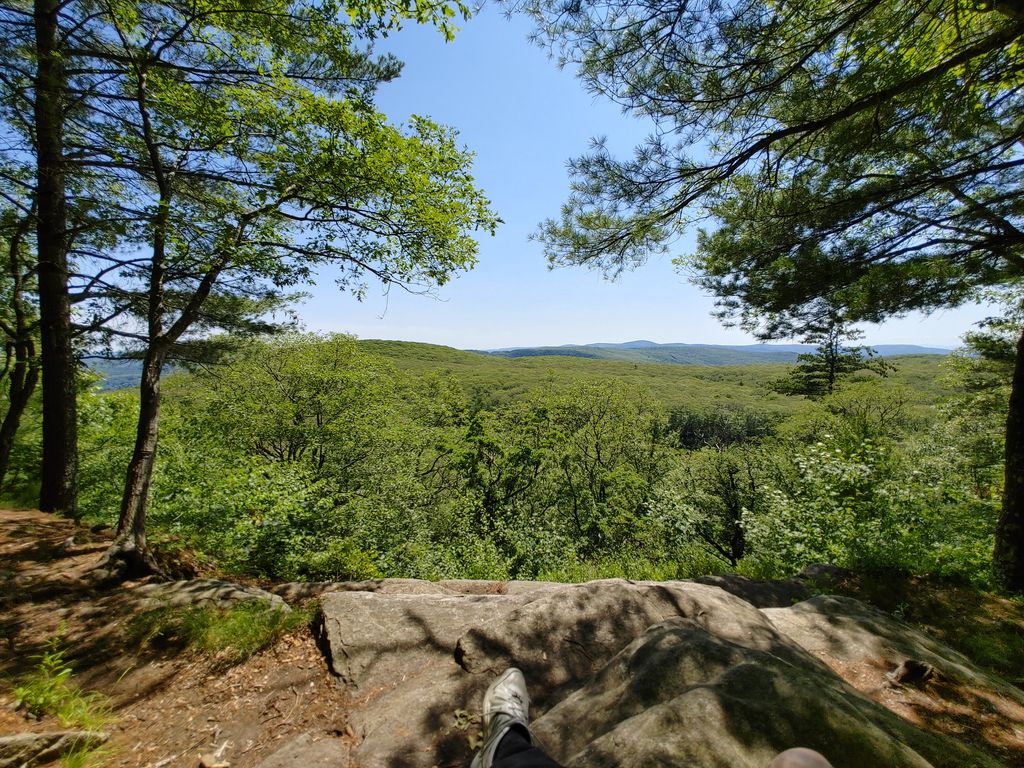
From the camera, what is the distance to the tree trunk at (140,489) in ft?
15.4

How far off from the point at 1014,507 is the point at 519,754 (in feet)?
24.8

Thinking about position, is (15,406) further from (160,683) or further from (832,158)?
(832,158)

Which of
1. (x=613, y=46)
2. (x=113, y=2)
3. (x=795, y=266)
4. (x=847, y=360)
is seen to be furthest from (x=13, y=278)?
(x=847, y=360)

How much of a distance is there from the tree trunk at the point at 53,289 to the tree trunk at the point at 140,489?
1554 millimetres

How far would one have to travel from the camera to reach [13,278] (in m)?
6.76

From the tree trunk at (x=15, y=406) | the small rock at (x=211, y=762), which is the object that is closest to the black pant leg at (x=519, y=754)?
the small rock at (x=211, y=762)

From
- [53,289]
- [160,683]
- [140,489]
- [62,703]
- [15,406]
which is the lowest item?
[160,683]

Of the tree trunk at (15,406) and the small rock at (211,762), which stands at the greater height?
the tree trunk at (15,406)

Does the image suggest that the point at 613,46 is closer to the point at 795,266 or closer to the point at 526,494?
the point at 795,266

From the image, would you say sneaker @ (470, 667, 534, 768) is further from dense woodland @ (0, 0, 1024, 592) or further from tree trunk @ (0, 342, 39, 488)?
tree trunk @ (0, 342, 39, 488)

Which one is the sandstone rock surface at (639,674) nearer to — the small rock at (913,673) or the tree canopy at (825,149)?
the small rock at (913,673)

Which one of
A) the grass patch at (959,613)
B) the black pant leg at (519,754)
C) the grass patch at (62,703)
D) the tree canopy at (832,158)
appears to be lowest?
the grass patch at (959,613)

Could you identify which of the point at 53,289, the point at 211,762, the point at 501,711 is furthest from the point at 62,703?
the point at 53,289

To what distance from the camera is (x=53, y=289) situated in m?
5.84
